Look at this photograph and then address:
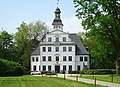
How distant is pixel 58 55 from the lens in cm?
9300

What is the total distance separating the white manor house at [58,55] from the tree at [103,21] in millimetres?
43495

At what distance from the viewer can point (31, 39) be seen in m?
100

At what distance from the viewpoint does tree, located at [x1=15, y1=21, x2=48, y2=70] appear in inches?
3794

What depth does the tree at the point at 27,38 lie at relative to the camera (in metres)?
96.4

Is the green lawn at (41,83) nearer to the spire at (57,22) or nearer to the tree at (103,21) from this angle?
the tree at (103,21)

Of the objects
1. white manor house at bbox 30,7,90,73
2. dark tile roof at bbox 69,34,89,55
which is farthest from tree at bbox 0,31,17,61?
dark tile roof at bbox 69,34,89,55

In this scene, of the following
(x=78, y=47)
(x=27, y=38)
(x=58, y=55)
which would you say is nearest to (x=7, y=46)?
(x=27, y=38)

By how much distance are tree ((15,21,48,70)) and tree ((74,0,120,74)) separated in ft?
163

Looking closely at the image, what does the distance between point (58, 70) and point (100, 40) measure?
44.8 metres

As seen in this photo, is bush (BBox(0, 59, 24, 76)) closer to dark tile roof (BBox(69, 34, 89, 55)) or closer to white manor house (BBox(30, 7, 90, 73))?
white manor house (BBox(30, 7, 90, 73))

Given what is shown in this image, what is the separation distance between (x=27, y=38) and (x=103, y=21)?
55504mm

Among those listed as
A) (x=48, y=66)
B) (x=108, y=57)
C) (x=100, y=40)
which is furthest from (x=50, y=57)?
(x=100, y=40)

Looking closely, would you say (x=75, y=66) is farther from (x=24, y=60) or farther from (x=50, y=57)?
(x=24, y=60)

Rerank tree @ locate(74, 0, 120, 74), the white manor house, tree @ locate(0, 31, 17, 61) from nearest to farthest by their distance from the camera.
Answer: tree @ locate(74, 0, 120, 74)
tree @ locate(0, 31, 17, 61)
the white manor house
